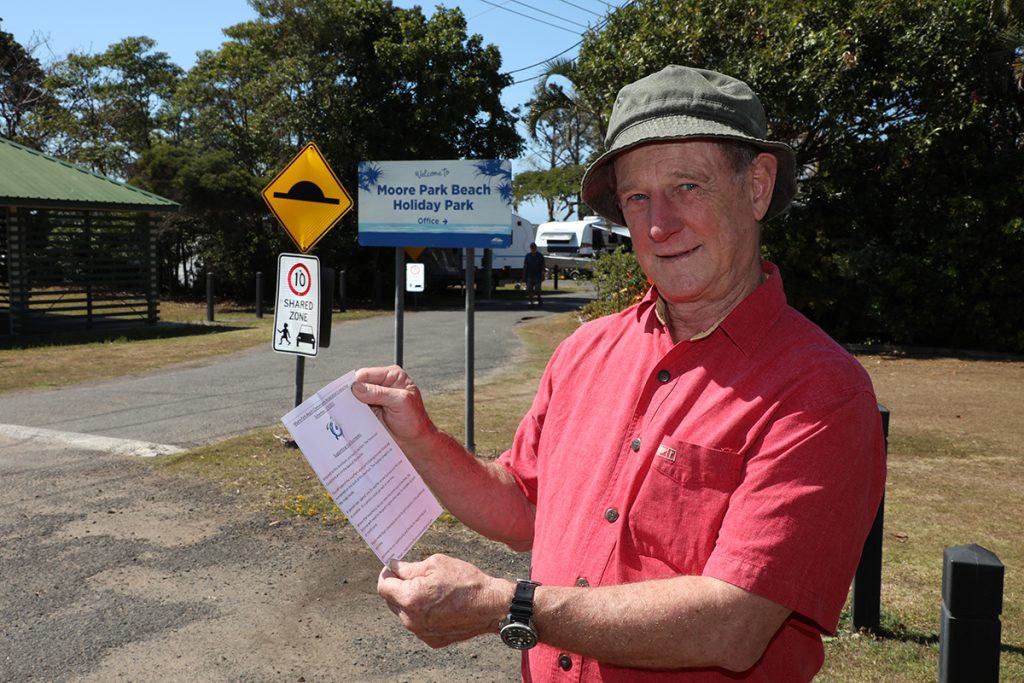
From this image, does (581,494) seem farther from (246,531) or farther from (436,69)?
(436,69)

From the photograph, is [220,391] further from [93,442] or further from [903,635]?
[903,635]

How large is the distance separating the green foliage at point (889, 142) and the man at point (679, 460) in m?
15.5

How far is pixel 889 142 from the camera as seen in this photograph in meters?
16.7

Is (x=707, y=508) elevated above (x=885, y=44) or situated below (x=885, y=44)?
below

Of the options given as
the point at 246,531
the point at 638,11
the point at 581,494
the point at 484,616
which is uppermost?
the point at 638,11

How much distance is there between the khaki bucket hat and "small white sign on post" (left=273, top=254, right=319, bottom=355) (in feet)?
19.0

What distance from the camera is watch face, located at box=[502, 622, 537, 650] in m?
1.68

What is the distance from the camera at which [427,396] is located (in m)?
11.9

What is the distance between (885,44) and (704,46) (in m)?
3.21

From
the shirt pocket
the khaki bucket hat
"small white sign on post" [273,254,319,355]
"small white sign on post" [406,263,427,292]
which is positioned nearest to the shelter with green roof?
"small white sign on post" [406,263,427,292]

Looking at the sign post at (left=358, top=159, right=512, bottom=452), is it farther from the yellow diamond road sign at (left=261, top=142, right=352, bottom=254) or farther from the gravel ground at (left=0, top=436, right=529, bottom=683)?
the gravel ground at (left=0, top=436, right=529, bottom=683)

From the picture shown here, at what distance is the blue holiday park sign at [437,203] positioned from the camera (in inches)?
302

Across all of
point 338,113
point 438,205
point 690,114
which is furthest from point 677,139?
point 338,113

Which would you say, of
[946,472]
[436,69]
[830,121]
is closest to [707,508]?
[946,472]
